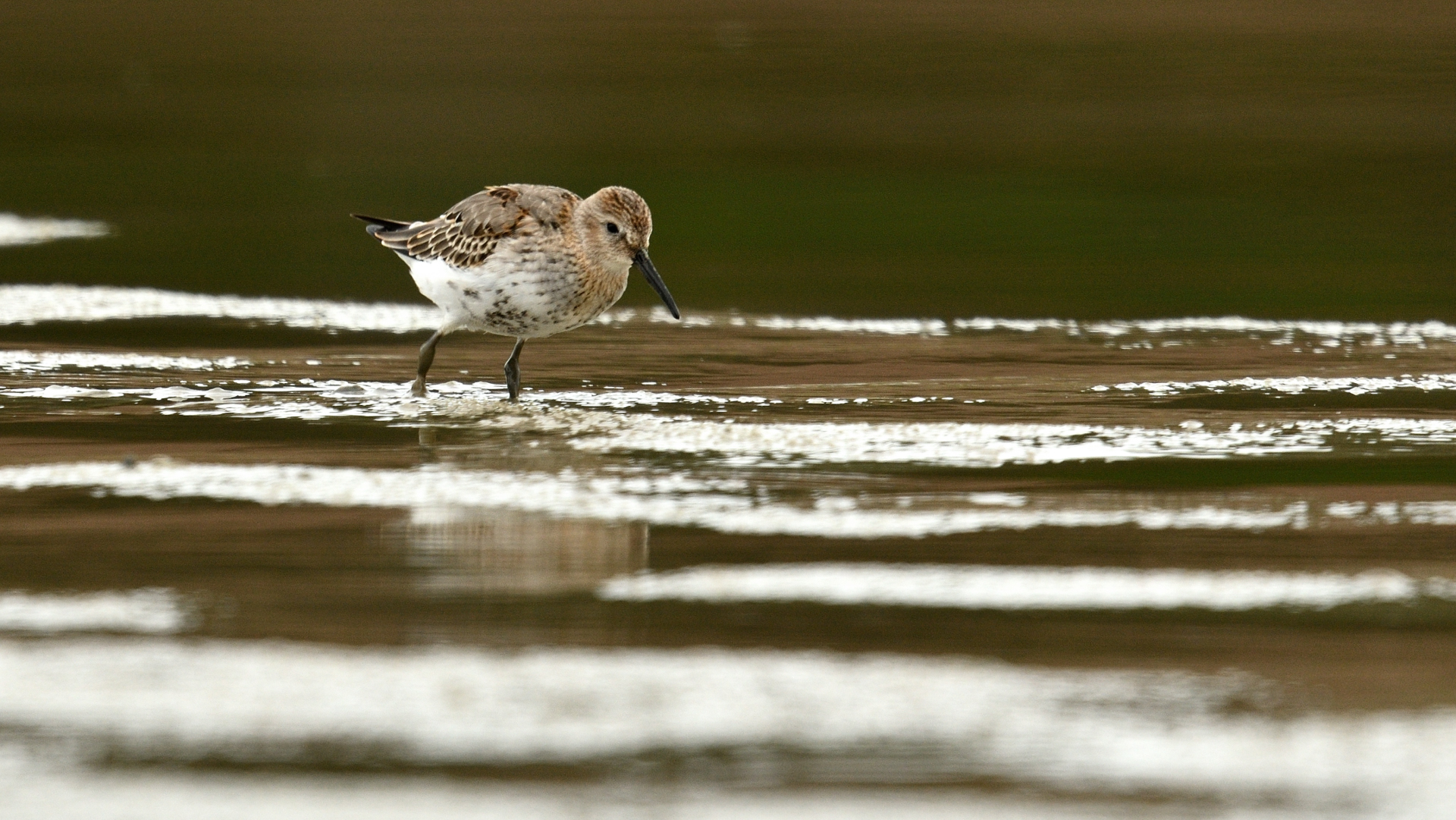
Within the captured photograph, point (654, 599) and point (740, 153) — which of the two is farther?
point (740, 153)

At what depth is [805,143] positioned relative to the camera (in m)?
18.8

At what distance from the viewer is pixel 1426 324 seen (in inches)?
440

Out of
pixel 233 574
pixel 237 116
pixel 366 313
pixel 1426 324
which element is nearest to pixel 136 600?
pixel 233 574

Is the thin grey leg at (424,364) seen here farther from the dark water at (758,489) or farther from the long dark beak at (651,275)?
the long dark beak at (651,275)

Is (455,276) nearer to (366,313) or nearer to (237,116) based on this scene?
(366,313)

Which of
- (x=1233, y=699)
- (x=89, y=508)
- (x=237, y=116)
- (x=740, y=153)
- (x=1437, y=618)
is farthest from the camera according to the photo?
(x=237, y=116)

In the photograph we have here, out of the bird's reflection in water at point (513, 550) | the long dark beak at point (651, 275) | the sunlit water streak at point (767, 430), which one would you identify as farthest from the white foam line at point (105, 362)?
the bird's reflection in water at point (513, 550)

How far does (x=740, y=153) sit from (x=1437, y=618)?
12.8 meters

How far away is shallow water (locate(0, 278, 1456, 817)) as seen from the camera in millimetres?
4441

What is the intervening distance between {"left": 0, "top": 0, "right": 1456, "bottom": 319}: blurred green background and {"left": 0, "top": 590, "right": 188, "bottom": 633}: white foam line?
6.60 metres

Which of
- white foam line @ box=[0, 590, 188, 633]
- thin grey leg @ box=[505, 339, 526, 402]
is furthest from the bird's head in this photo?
white foam line @ box=[0, 590, 188, 633]

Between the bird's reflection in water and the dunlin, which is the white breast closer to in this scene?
the dunlin

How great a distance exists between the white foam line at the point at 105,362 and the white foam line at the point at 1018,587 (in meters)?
4.57

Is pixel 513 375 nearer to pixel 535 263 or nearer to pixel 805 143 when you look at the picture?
pixel 535 263
